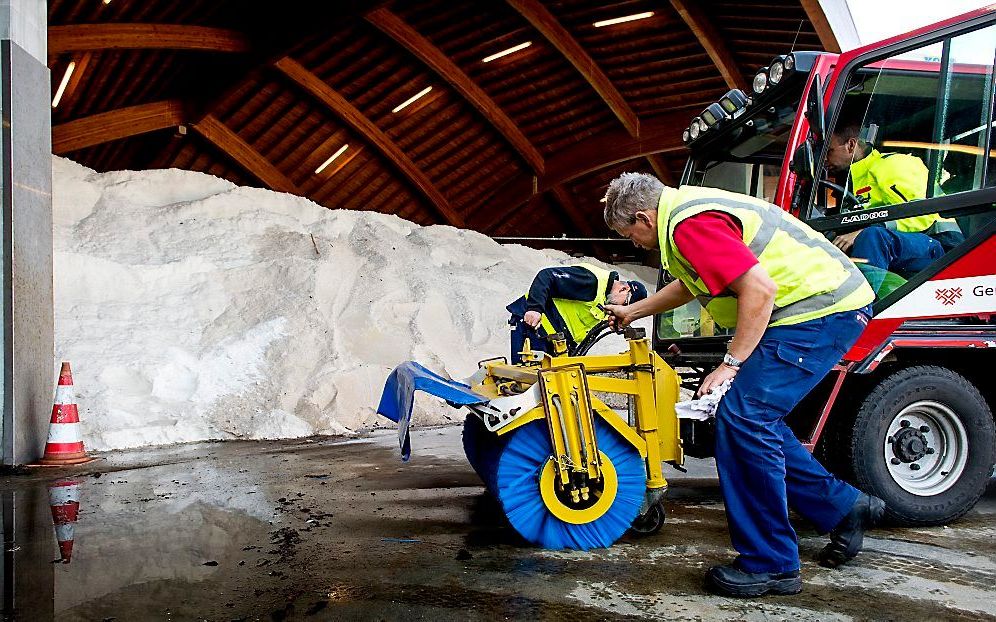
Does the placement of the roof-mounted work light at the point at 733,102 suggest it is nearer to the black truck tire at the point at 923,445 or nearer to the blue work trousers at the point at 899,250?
the blue work trousers at the point at 899,250

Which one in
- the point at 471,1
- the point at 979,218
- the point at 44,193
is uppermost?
the point at 471,1

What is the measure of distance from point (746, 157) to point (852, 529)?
9.85 feet

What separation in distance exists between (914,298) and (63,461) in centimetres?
577

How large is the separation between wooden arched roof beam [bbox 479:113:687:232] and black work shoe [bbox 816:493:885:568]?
15.3m

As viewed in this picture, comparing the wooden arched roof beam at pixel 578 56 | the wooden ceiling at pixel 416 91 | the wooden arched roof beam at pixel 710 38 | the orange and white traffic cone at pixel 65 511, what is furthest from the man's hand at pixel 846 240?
the wooden arched roof beam at pixel 578 56

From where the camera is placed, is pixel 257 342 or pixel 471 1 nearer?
pixel 257 342

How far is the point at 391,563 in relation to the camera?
347cm

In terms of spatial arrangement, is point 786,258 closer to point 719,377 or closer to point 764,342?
point 764,342

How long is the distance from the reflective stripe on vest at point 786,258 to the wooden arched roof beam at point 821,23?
10.6 m

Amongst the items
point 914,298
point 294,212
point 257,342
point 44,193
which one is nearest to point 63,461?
point 44,193

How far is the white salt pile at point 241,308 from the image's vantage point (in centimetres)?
788

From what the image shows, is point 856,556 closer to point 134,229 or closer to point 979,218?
point 979,218

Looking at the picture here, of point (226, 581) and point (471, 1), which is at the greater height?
point (471, 1)

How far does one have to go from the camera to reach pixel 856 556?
11.9 feet
